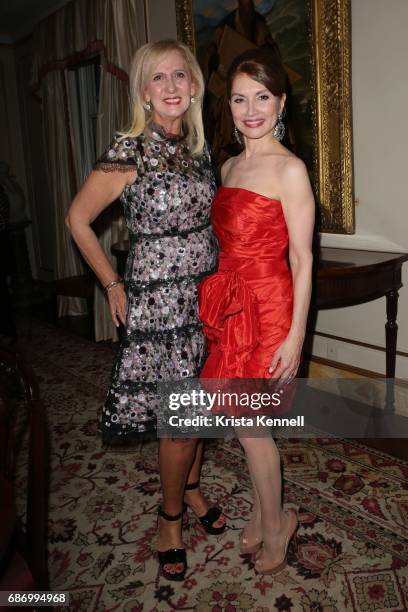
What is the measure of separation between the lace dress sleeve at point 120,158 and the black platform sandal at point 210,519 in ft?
4.60

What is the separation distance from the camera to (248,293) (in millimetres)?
1806

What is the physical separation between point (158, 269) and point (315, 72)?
6.71ft

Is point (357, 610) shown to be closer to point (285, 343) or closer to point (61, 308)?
point (285, 343)

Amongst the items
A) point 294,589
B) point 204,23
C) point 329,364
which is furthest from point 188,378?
point 204,23

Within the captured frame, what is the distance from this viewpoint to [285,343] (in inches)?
70.4

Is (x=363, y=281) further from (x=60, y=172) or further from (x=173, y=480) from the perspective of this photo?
(x=60, y=172)

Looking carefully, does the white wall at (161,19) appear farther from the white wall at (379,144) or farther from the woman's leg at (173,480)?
the woman's leg at (173,480)

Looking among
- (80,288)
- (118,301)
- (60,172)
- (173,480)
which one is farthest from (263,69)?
(60,172)

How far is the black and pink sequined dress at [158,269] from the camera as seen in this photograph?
1.84m

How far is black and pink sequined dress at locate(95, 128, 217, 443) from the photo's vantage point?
1837 millimetres

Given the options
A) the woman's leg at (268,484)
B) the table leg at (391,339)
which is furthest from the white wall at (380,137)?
the woman's leg at (268,484)

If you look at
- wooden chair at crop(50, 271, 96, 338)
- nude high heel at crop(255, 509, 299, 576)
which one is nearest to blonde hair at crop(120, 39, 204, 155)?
nude high heel at crop(255, 509, 299, 576)

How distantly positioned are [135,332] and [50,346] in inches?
134

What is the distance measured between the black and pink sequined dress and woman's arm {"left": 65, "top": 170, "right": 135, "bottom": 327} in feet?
0.11
